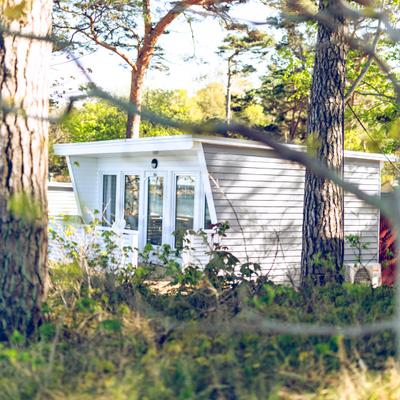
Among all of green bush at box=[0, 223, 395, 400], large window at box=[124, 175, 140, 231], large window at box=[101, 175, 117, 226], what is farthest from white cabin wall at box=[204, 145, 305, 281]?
green bush at box=[0, 223, 395, 400]

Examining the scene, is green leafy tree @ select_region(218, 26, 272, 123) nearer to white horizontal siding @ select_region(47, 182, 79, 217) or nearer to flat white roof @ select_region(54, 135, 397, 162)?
white horizontal siding @ select_region(47, 182, 79, 217)

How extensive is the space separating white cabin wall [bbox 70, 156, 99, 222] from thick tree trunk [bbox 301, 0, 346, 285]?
8148 millimetres

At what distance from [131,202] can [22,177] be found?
989cm

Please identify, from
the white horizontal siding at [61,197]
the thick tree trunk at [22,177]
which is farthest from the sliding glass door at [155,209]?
the thick tree trunk at [22,177]

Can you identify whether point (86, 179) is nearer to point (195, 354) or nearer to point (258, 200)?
point (258, 200)

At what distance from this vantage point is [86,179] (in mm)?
15102

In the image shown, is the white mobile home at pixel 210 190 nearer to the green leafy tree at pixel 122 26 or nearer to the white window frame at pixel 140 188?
the white window frame at pixel 140 188

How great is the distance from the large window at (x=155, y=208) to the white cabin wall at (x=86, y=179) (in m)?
1.86

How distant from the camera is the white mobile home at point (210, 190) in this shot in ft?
36.8

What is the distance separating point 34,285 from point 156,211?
9127 millimetres

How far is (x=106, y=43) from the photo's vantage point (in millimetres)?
18438

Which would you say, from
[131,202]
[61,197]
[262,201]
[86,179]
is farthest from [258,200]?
[61,197]

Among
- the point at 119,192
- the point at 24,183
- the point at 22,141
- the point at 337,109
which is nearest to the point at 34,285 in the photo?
the point at 24,183

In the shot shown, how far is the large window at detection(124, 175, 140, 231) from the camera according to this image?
46.6ft
